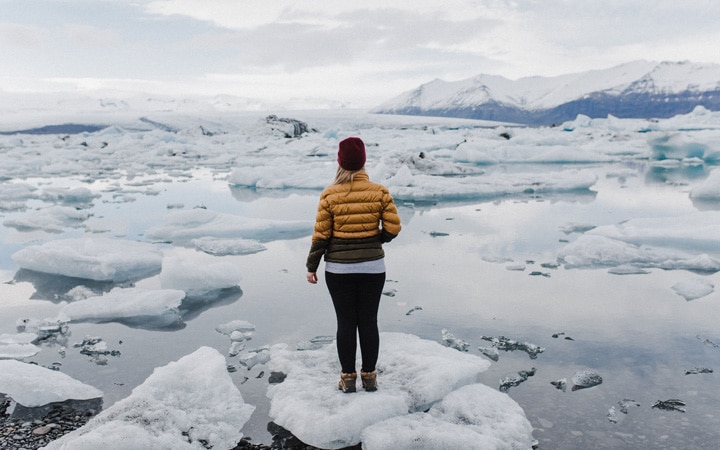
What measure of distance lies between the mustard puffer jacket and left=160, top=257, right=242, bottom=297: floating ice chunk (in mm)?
2136

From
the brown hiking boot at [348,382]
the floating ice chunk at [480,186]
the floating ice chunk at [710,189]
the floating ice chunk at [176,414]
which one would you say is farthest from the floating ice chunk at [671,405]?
the floating ice chunk at [710,189]

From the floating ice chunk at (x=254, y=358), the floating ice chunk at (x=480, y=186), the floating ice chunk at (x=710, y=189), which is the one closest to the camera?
the floating ice chunk at (x=254, y=358)

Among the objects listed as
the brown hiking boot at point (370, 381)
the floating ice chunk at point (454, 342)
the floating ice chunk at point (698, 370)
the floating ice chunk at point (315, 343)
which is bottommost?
the floating ice chunk at point (315, 343)

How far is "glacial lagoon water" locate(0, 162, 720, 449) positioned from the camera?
103 inches

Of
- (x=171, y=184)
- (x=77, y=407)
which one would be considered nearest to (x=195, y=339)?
(x=77, y=407)

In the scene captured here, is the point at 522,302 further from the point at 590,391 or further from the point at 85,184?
the point at 85,184

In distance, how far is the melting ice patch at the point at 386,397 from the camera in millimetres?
2406

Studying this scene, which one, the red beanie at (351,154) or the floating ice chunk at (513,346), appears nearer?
the red beanie at (351,154)

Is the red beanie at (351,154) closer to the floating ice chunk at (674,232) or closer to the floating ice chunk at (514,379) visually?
the floating ice chunk at (514,379)

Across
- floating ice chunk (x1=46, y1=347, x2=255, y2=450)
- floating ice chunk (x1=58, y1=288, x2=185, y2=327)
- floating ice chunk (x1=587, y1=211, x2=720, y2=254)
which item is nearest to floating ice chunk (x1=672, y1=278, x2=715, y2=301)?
floating ice chunk (x1=587, y1=211, x2=720, y2=254)

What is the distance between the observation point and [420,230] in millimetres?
7324

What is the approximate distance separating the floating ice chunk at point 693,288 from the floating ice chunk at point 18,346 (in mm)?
4676

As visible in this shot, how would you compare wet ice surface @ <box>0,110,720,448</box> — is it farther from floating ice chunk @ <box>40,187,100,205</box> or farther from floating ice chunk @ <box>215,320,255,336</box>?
floating ice chunk @ <box>40,187,100,205</box>

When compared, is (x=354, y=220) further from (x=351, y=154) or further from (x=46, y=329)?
(x=46, y=329)
